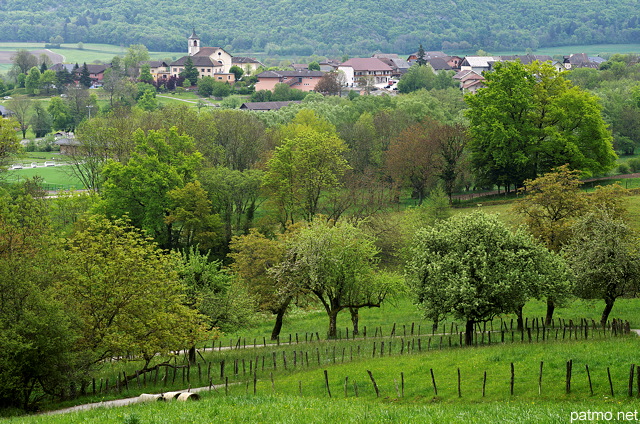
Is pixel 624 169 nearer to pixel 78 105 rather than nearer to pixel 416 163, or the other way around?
pixel 416 163

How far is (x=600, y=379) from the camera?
84.3 ft

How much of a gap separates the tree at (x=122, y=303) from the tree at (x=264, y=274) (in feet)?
35.8

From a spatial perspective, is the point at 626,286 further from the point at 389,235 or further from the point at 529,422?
the point at 389,235

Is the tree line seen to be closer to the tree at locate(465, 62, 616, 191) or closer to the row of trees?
the row of trees

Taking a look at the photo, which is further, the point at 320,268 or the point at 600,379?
the point at 320,268

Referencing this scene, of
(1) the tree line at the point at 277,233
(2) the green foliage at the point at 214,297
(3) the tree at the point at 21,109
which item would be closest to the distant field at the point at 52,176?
(1) the tree line at the point at 277,233

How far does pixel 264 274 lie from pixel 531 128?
134 ft

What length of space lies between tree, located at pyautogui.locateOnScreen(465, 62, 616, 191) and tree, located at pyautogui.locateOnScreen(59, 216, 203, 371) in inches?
2009

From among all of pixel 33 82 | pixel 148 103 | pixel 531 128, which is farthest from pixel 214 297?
pixel 33 82

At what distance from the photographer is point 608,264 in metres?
36.6

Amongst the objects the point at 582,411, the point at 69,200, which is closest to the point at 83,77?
the point at 69,200

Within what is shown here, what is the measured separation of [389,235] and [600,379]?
39826 millimetres

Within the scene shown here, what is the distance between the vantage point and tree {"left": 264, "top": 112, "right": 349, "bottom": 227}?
7225 cm

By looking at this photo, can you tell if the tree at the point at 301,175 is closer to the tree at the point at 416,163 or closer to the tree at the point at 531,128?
the tree at the point at 416,163
